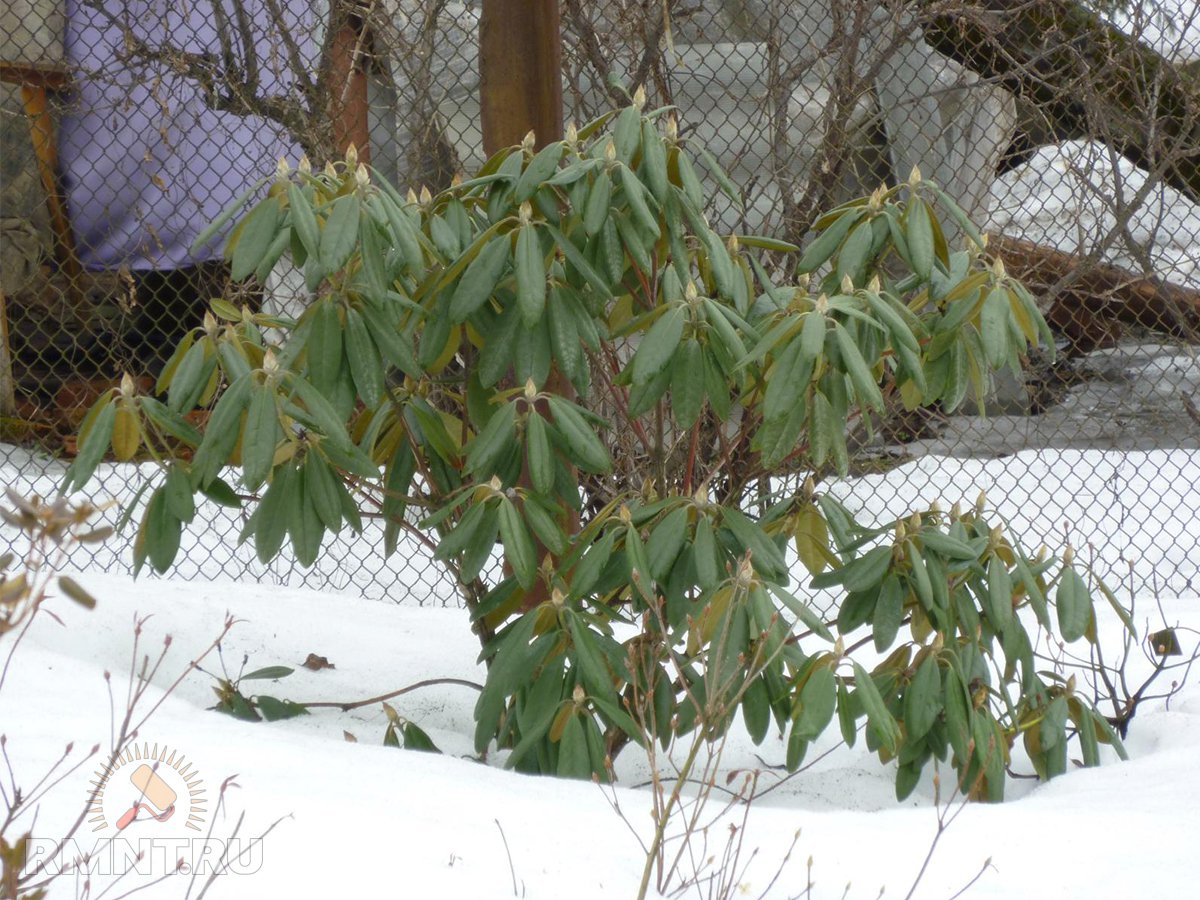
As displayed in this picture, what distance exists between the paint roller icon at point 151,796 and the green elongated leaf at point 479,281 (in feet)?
2.63

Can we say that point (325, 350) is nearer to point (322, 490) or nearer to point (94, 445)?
point (322, 490)

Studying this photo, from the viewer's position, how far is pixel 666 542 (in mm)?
2006

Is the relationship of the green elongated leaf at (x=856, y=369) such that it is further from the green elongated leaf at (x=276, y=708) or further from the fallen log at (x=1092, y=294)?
the fallen log at (x=1092, y=294)

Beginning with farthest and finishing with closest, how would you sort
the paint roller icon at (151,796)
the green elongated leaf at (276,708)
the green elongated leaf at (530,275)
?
the green elongated leaf at (276,708), the green elongated leaf at (530,275), the paint roller icon at (151,796)

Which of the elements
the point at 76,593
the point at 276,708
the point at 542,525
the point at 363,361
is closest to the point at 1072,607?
the point at 542,525

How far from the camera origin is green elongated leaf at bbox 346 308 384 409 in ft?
6.48

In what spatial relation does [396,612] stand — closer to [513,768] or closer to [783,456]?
[513,768]

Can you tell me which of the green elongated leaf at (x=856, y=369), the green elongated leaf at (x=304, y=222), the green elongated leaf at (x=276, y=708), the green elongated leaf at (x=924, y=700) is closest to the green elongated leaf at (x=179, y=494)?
the green elongated leaf at (x=304, y=222)

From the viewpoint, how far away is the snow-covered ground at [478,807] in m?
1.60

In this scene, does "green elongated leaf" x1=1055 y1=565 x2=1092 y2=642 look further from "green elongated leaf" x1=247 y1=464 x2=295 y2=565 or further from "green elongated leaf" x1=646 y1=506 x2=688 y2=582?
"green elongated leaf" x1=247 y1=464 x2=295 y2=565

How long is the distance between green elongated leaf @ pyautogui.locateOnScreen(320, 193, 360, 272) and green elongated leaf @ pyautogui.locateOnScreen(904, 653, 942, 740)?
1188 millimetres

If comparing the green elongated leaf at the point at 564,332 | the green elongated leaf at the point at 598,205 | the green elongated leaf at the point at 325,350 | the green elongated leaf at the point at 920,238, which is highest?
the green elongated leaf at the point at 920,238

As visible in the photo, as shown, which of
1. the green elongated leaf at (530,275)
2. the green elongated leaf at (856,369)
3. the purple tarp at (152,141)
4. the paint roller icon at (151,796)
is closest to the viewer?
the paint roller icon at (151,796)

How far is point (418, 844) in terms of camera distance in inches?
64.0
